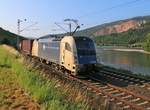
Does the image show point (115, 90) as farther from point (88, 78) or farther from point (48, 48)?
point (48, 48)

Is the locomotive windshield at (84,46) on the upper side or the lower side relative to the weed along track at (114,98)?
upper

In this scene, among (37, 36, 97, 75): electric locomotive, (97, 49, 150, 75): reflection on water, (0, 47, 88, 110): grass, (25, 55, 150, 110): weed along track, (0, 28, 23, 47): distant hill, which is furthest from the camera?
(0, 28, 23, 47): distant hill

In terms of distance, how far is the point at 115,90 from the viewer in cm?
1822

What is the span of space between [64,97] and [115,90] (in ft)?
26.3

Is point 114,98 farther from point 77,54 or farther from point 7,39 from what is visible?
point 7,39

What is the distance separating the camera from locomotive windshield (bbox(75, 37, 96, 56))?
75.8ft

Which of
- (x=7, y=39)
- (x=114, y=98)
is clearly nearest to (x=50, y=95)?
(x=114, y=98)

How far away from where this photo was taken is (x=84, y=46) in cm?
2345

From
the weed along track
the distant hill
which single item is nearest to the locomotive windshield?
the weed along track

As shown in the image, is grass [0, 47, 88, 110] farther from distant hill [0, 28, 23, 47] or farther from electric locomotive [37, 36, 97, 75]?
distant hill [0, 28, 23, 47]

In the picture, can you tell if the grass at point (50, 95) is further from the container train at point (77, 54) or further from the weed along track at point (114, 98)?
the container train at point (77, 54)

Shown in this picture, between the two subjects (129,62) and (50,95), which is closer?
(50,95)

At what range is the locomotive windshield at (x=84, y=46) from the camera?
910 inches

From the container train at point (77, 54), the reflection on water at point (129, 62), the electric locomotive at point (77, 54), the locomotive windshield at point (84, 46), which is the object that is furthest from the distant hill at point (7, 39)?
the locomotive windshield at point (84, 46)
